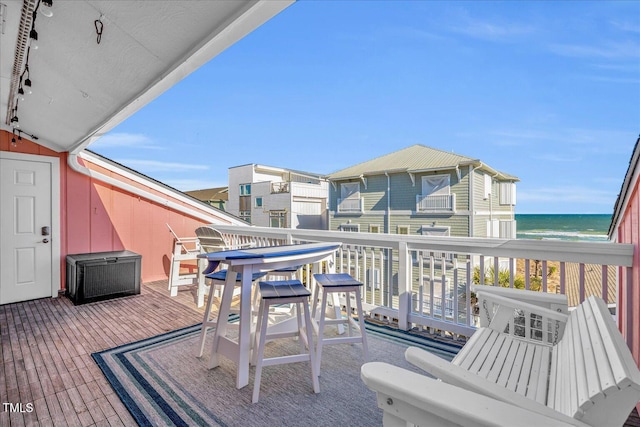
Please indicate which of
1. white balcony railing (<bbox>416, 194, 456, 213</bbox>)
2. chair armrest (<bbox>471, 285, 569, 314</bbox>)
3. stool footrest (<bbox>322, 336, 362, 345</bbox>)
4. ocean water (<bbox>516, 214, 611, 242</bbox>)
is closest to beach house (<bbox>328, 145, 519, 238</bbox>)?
white balcony railing (<bbox>416, 194, 456, 213</bbox>)

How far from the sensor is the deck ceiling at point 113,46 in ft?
5.69

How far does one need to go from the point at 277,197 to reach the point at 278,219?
1.12 meters

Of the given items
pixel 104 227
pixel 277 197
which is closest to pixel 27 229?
pixel 104 227

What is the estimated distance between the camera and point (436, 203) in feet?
37.2

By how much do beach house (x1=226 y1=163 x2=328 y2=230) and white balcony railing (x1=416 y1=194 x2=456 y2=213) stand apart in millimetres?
5359

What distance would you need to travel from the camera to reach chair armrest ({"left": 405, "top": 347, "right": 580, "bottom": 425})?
0.90 metres

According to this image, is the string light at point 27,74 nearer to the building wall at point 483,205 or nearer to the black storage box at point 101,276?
the black storage box at point 101,276

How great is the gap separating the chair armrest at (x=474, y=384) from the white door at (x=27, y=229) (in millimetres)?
5732

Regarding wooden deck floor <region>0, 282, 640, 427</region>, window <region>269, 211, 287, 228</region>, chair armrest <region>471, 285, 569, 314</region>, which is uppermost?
window <region>269, 211, 287, 228</region>

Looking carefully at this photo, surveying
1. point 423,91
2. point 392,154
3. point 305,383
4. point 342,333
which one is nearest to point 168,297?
point 342,333

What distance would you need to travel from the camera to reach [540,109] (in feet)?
65.7

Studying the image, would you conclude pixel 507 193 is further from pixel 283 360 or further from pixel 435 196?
pixel 283 360

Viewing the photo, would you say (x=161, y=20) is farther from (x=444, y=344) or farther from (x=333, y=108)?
(x=333, y=108)

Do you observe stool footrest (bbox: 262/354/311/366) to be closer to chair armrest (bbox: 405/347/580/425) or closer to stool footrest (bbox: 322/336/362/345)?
stool footrest (bbox: 322/336/362/345)
